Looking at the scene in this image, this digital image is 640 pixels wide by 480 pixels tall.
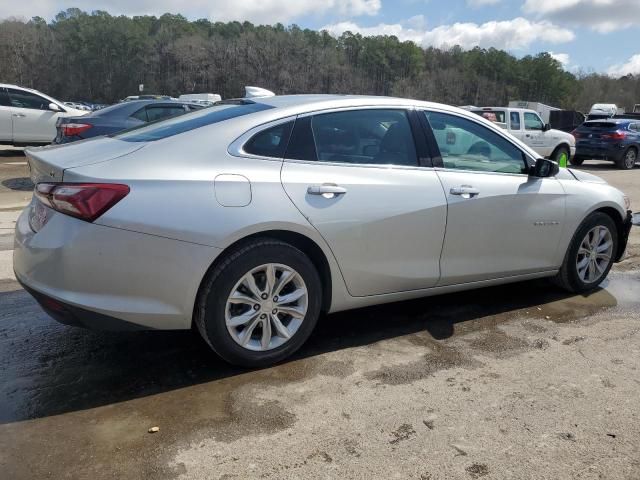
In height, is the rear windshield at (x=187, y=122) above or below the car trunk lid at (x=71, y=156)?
above

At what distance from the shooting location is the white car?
1328 centimetres

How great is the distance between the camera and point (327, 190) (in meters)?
3.36

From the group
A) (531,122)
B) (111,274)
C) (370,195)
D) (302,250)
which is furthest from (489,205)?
(531,122)

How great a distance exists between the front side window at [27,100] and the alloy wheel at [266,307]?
12.6 m

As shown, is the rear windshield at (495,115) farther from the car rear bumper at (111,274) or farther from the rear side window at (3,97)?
the car rear bumper at (111,274)

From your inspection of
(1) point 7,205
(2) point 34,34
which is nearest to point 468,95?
(2) point 34,34

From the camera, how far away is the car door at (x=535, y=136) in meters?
15.8

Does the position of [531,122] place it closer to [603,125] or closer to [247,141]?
[603,125]

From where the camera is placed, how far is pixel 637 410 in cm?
302

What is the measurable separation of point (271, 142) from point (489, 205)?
1655 millimetres

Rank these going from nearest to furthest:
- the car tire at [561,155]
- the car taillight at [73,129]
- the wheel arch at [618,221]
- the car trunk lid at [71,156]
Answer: the car trunk lid at [71,156]
the wheel arch at [618,221]
the car taillight at [73,129]
the car tire at [561,155]

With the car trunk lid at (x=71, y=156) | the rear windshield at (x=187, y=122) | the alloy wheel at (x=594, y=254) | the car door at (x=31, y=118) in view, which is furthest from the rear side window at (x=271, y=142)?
the car door at (x=31, y=118)

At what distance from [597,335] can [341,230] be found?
2.10 metres

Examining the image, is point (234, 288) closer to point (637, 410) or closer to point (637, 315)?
point (637, 410)
